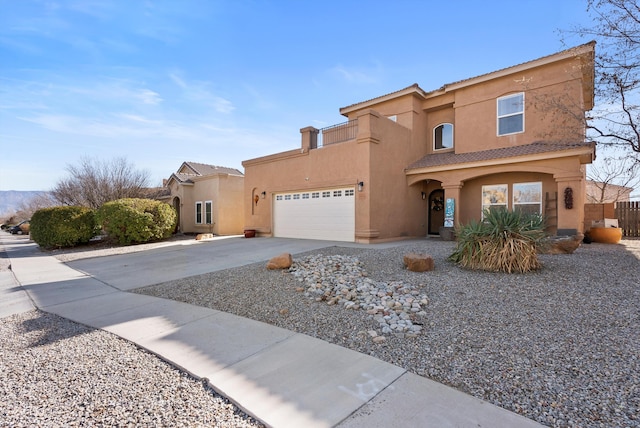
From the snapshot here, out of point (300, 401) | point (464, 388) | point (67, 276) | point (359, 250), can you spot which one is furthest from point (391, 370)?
point (67, 276)

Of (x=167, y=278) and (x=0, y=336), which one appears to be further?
(x=167, y=278)

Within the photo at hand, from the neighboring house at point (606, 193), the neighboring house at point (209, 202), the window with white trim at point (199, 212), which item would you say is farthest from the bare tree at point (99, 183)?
the neighboring house at point (606, 193)

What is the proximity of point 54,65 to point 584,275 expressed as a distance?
1530 cm

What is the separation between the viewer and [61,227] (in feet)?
49.8

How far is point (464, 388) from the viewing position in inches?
108

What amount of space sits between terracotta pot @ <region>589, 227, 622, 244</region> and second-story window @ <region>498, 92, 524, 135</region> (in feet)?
16.4

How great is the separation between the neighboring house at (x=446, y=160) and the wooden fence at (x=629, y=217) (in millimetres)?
3759

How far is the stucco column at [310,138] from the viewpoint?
14.5m

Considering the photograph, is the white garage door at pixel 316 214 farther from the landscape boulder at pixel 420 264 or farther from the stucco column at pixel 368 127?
the landscape boulder at pixel 420 264

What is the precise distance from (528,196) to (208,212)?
17.9 metres

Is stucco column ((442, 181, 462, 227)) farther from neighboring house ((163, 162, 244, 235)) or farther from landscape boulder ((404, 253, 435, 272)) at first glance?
neighboring house ((163, 162, 244, 235))

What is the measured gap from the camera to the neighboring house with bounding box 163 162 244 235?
776 inches

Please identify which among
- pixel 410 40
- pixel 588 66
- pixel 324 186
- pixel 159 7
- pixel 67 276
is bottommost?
pixel 67 276

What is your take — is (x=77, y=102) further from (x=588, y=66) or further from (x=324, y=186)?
(x=588, y=66)
